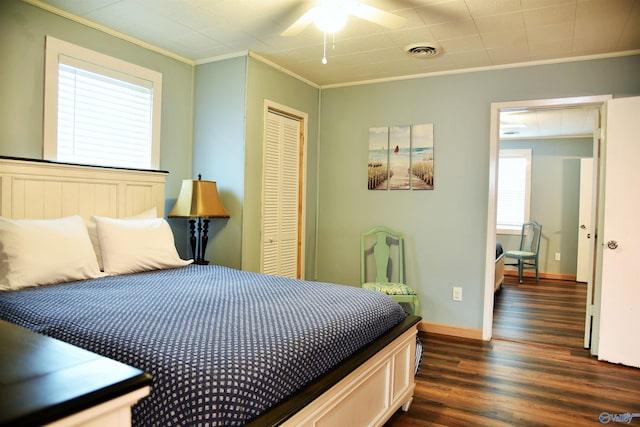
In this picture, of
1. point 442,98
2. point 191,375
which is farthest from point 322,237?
point 191,375

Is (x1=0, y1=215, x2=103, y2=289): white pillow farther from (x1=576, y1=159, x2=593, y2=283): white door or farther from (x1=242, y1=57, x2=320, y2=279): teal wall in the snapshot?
(x1=576, y1=159, x2=593, y2=283): white door

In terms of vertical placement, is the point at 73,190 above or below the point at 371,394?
above

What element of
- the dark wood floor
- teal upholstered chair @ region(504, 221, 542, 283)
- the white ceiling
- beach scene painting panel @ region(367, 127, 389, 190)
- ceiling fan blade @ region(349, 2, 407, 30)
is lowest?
the dark wood floor

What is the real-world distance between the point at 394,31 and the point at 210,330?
8.00 ft

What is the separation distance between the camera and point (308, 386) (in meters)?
1.61

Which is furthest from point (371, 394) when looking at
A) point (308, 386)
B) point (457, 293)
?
point (457, 293)

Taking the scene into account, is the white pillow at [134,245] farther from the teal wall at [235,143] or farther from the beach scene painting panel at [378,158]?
the beach scene painting panel at [378,158]

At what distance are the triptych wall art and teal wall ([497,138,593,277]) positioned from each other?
13.9 ft

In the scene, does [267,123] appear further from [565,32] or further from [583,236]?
[583,236]

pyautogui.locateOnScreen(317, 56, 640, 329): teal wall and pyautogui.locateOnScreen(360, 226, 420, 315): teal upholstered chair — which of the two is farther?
pyautogui.locateOnScreen(360, 226, 420, 315): teal upholstered chair

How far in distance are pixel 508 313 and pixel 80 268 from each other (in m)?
4.32

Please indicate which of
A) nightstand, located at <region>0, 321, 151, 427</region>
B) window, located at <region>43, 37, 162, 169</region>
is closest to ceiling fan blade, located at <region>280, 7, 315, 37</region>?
window, located at <region>43, 37, 162, 169</region>

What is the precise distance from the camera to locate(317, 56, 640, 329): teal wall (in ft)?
12.1

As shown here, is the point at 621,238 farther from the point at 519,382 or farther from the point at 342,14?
the point at 342,14
